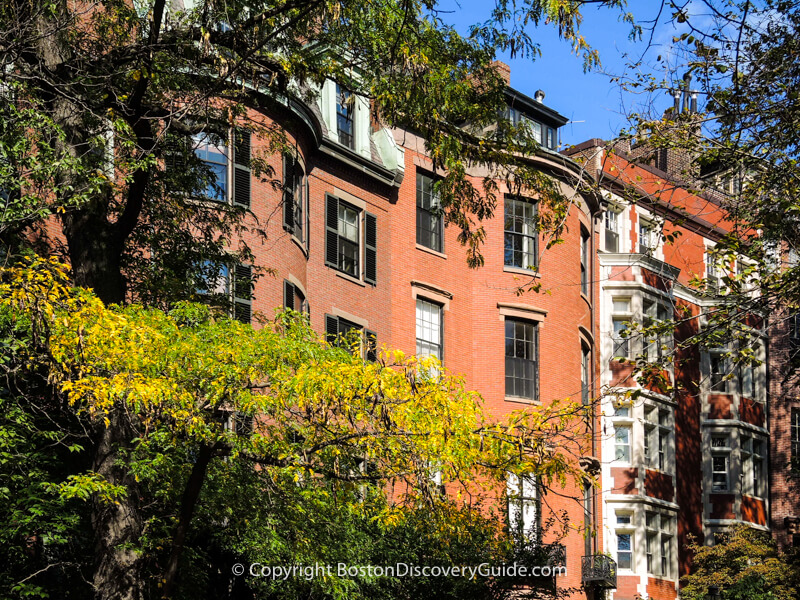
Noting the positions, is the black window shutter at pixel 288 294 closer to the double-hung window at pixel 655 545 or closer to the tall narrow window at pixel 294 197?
the tall narrow window at pixel 294 197

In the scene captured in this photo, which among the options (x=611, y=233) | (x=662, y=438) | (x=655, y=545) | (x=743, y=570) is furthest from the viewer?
(x=611, y=233)

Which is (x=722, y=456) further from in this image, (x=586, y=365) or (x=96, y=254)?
(x=96, y=254)

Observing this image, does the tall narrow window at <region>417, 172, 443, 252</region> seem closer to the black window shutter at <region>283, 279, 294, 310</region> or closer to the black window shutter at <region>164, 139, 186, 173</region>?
the black window shutter at <region>283, 279, 294, 310</region>

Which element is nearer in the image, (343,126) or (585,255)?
(343,126)

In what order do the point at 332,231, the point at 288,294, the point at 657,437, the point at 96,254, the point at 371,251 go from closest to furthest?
the point at 96,254
the point at 288,294
the point at 332,231
the point at 371,251
the point at 657,437

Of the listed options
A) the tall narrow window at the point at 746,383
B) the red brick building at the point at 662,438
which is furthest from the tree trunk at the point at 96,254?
the tall narrow window at the point at 746,383

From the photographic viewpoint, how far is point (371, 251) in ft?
110

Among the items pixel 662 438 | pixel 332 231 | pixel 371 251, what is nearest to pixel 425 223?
pixel 371 251

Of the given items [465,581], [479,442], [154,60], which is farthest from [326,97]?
[479,442]

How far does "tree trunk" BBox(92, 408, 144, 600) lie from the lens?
49.6ft

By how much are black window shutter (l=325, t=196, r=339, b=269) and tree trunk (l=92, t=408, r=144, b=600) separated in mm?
16608

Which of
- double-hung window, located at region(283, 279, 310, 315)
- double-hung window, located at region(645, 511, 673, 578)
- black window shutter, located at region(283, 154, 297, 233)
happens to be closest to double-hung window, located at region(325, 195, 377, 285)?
double-hung window, located at region(283, 279, 310, 315)

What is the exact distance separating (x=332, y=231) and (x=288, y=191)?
3.33 meters

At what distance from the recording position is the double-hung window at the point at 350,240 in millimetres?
32281
